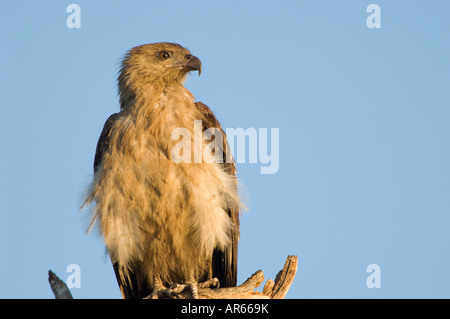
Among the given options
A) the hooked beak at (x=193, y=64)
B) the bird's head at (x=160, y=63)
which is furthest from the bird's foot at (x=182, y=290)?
the hooked beak at (x=193, y=64)

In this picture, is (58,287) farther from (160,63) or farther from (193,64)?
(193,64)

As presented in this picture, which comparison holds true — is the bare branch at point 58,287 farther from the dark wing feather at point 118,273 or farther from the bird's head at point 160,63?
the bird's head at point 160,63

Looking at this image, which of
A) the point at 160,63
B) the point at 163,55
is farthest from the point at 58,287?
the point at 163,55

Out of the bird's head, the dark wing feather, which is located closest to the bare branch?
the dark wing feather

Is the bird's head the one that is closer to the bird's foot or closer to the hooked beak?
the hooked beak

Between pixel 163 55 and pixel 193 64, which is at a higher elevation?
pixel 163 55
